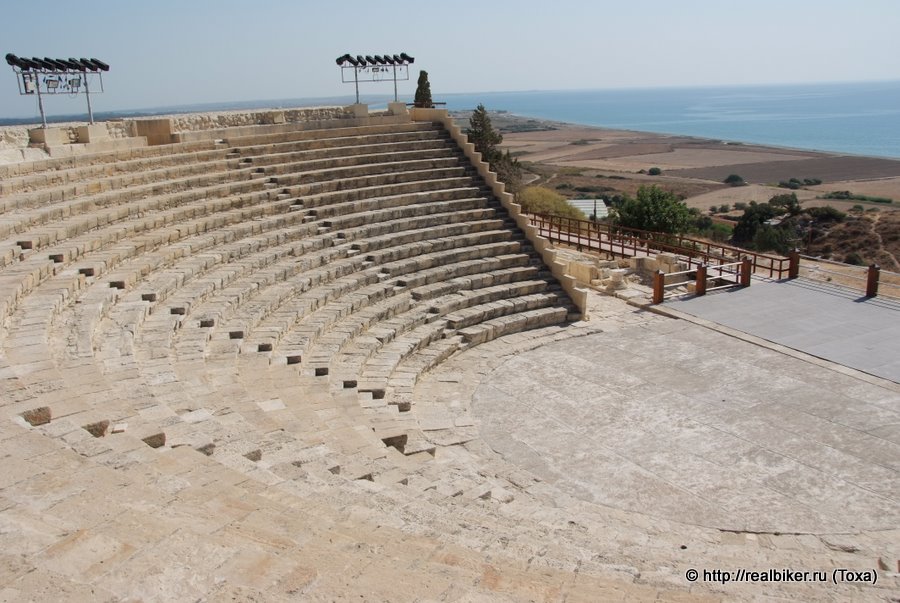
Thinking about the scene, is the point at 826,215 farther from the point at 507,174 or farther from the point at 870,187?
the point at 870,187

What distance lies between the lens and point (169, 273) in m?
10.8

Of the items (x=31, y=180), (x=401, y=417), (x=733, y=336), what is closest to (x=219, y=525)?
(x=401, y=417)

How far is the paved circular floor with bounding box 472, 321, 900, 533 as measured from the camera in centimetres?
794

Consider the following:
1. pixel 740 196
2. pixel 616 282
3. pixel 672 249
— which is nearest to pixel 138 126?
pixel 616 282

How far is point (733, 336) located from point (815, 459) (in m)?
4.82

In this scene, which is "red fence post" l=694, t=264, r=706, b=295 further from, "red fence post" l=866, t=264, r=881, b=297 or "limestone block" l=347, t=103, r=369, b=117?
"limestone block" l=347, t=103, r=369, b=117

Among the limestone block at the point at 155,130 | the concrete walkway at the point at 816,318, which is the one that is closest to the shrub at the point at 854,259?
the concrete walkway at the point at 816,318

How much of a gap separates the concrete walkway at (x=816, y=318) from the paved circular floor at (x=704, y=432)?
78 cm

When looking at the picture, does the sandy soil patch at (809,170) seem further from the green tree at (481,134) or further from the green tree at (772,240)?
the green tree at (481,134)

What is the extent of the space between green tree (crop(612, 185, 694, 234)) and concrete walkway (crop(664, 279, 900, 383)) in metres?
8.77

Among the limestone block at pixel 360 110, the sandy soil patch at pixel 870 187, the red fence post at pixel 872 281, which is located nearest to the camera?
the red fence post at pixel 872 281

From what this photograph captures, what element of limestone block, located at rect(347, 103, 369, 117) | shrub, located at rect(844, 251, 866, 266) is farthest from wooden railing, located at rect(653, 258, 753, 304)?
A: shrub, located at rect(844, 251, 866, 266)

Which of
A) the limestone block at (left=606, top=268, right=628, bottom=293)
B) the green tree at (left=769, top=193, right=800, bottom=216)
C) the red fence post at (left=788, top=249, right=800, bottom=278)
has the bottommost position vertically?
the green tree at (left=769, top=193, right=800, bottom=216)

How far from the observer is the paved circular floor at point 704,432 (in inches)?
313
